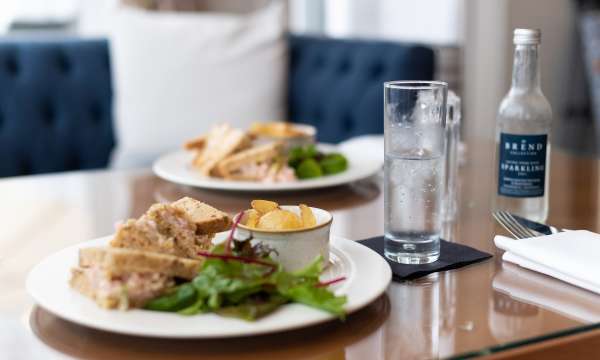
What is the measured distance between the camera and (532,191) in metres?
1.24

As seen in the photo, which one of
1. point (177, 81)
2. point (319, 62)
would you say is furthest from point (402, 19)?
point (177, 81)

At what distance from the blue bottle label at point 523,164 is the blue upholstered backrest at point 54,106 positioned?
202cm

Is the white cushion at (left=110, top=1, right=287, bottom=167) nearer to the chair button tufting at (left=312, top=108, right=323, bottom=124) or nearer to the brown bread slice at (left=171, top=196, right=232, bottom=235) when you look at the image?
the chair button tufting at (left=312, top=108, right=323, bottom=124)

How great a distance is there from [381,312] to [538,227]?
15.7 inches

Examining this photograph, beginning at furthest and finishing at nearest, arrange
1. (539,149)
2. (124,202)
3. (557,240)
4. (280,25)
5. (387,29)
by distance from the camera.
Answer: (387,29), (280,25), (124,202), (539,149), (557,240)

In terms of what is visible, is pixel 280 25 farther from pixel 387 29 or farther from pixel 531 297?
pixel 531 297

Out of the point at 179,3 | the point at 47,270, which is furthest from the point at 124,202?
the point at 179,3

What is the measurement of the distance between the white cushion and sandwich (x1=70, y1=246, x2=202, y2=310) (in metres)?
2.02

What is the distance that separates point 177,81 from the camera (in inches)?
113

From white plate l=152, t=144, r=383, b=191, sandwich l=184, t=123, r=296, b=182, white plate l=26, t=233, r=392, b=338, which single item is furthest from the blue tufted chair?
white plate l=26, t=233, r=392, b=338

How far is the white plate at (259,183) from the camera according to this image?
1.47 meters

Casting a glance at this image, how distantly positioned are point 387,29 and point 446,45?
1.15ft

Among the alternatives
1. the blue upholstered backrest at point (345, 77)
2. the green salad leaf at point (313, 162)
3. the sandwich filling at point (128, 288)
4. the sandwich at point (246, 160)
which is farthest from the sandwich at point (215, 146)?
the blue upholstered backrest at point (345, 77)

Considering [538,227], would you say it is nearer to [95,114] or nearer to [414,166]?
[414,166]
